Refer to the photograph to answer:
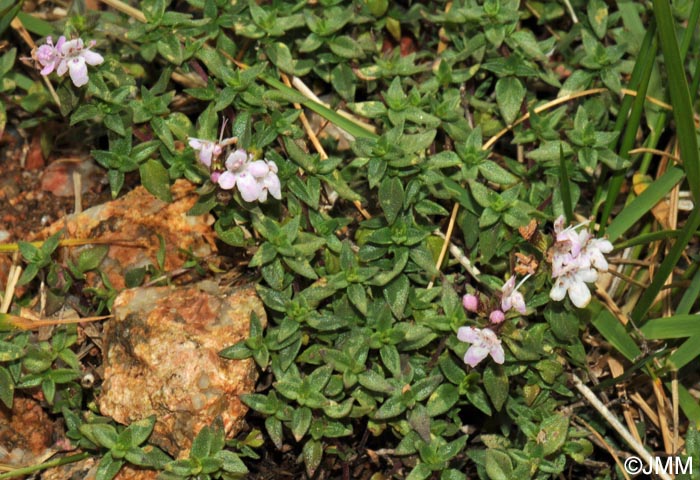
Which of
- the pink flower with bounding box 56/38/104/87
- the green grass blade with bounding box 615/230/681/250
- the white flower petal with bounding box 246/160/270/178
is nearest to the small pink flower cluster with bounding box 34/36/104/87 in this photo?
the pink flower with bounding box 56/38/104/87

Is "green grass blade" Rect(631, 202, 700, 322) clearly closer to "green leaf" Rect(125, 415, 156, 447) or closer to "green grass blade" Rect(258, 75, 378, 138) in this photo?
"green grass blade" Rect(258, 75, 378, 138)

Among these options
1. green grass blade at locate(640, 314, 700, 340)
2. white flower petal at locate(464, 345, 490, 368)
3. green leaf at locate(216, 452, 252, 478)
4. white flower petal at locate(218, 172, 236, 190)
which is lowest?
green leaf at locate(216, 452, 252, 478)

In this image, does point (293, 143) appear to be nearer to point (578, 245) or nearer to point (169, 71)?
point (169, 71)

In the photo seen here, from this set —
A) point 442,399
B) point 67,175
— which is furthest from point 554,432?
point 67,175

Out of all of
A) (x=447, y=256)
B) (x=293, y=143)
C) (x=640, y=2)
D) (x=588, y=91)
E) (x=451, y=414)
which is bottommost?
(x=451, y=414)

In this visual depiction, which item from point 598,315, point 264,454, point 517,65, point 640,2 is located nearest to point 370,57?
point 517,65
